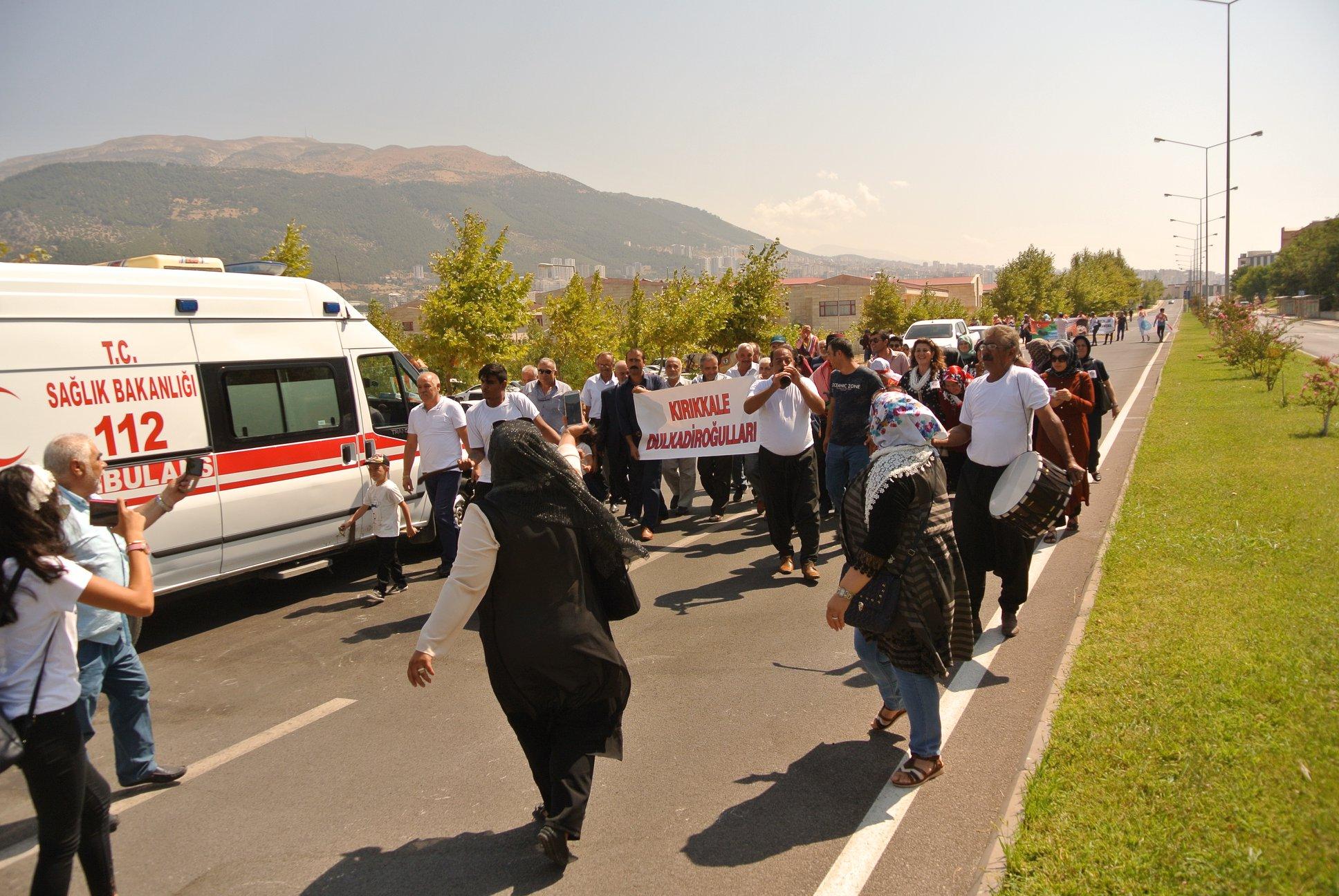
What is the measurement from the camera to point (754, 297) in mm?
33531

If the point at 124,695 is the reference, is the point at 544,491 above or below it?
above

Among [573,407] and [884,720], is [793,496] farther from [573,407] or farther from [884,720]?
[573,407]

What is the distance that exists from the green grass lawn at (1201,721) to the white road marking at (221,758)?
13.1 feet

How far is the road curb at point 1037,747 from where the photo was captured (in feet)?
10.8

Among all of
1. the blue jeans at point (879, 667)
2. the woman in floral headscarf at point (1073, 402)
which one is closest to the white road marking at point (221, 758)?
the blue jeans at point (879, 667)

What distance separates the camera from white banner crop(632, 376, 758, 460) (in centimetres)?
995

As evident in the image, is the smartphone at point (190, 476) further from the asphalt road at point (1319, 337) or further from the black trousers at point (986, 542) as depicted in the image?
the asphalt road at point (1319, 337)

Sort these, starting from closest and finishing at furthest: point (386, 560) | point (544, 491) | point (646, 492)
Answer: point (544, 491)
point (386, 560)
point (646, 492)

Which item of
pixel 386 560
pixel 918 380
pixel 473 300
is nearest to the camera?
pixel 386 560

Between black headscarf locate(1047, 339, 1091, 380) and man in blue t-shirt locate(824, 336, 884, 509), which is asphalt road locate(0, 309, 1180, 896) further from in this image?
black headscarf locate(1047, 339, 1091, 380)

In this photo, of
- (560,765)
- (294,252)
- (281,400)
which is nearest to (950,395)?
(560,765)

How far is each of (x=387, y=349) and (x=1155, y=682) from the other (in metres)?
7.42

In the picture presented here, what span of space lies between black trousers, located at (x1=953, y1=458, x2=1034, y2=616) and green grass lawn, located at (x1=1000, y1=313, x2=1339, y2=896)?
56 centimetres

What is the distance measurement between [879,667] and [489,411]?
14.7 ft
